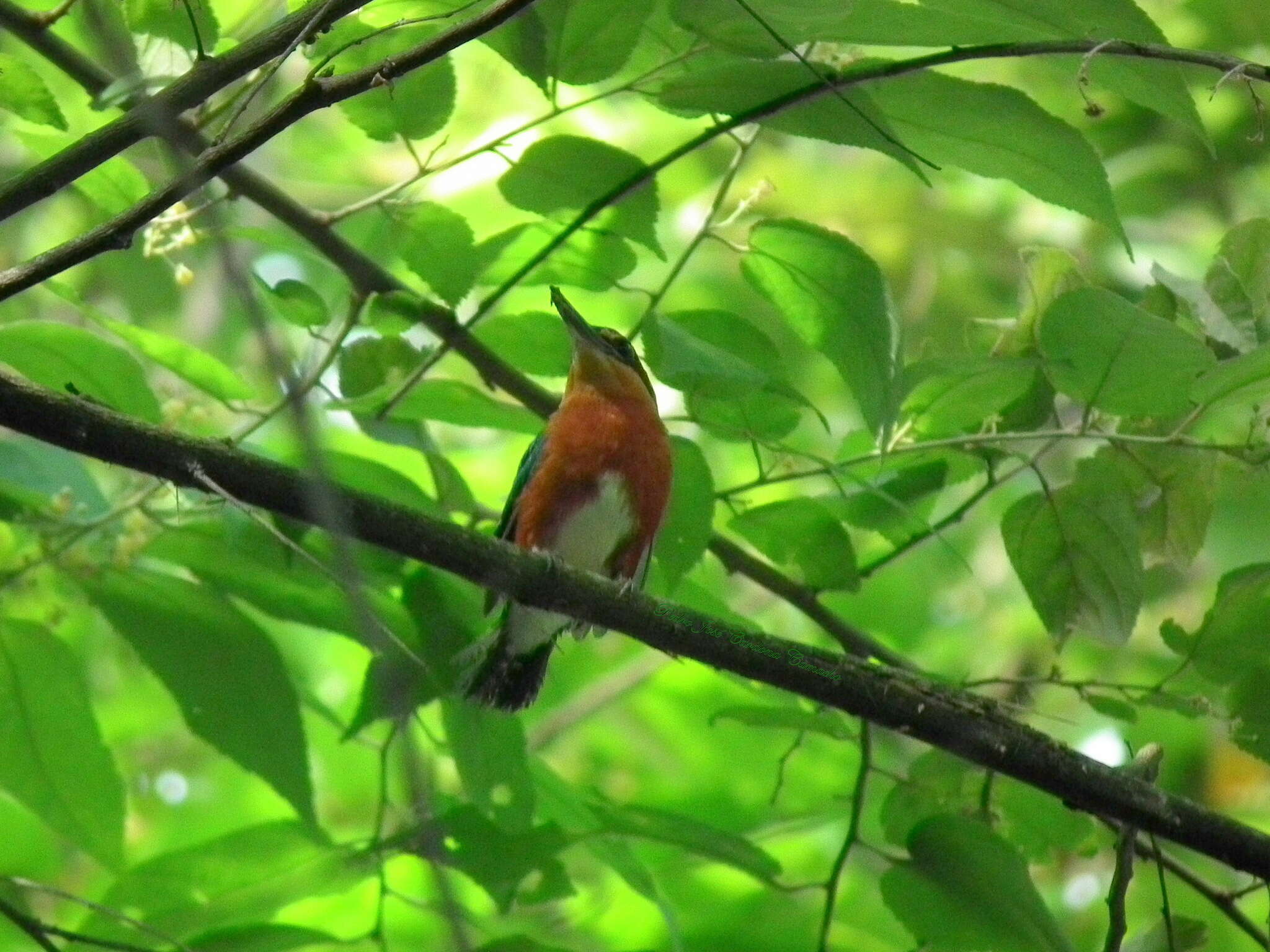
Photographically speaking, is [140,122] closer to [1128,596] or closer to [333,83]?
[333,83]

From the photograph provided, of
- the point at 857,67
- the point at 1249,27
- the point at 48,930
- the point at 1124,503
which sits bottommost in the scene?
the point at 48,930

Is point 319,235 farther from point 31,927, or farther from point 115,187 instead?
point 31,927

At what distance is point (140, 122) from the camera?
2.13 m

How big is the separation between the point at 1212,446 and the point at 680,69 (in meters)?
1.28

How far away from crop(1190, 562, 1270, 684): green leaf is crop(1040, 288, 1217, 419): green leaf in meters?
0.41

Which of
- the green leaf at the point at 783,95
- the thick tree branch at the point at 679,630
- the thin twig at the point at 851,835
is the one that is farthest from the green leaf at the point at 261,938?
the green leaf at the point at 783,95

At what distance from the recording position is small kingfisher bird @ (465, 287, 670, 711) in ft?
14.4

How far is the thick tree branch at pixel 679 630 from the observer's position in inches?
93.0

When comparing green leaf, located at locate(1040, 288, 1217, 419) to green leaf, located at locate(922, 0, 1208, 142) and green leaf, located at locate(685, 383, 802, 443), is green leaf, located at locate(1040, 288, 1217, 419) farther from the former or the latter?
green leaf, located at locate(685, 383, 802, 443)

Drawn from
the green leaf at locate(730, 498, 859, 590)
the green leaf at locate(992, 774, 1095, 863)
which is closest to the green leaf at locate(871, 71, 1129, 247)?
the green leaf at locate(730, 498, 859, 590)

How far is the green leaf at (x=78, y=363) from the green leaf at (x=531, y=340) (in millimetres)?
732

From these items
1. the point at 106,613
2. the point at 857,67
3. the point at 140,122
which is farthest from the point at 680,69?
the point at 106,613

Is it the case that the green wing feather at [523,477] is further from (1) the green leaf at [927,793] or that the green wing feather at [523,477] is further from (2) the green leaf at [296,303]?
(1) the green leaf at [927,793]

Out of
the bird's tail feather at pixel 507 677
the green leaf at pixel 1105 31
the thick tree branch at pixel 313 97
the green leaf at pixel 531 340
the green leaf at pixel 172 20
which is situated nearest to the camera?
the thick tree branch at pixel 313 97
